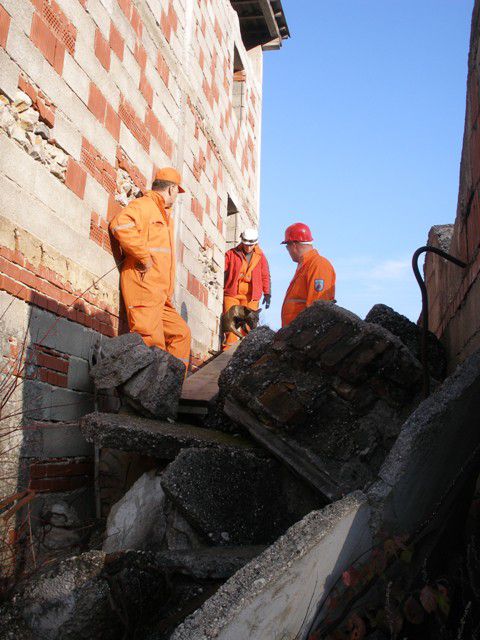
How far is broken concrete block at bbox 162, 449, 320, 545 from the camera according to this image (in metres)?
2.57

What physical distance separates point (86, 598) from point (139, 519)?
0.82 meters

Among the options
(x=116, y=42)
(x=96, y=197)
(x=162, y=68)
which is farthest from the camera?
(x=162, y=68)

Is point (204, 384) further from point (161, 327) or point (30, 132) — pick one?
point (30, 132)

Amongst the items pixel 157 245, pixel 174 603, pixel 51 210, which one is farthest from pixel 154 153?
pixel 174 603

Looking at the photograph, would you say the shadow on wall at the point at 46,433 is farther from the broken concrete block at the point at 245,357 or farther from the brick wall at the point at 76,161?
the broken concrete block at the point at 245,357

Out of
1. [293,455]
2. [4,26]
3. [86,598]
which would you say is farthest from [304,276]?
[86,598]

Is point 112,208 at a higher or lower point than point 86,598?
higher

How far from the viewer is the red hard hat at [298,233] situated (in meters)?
5.96

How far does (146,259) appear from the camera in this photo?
4695 mm

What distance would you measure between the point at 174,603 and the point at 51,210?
2521 millimetres

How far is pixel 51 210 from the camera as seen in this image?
149 inches

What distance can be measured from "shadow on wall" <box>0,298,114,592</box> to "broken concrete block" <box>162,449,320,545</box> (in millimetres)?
859

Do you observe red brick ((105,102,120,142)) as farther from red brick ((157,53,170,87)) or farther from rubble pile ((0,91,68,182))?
red brick ((157,53,170,87))

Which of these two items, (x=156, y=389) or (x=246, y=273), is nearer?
(x=156, y=389)
